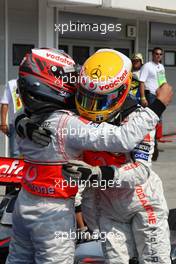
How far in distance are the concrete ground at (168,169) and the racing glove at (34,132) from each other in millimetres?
3883

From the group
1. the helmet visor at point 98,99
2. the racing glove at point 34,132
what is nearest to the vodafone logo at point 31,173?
the racing glove at point 34,132

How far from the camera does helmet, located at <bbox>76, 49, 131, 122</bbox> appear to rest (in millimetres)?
2510

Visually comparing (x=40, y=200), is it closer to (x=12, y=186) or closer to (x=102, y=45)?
(x=12, y=186)

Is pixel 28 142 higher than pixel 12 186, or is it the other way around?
pixel 28 142

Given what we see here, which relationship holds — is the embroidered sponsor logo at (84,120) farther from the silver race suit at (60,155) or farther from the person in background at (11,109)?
the person in background at (11,109)

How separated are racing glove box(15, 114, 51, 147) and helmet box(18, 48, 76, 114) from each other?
0.21ft

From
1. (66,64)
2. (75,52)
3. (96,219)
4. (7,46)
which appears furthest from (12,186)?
(75,52)

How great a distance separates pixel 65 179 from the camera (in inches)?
101

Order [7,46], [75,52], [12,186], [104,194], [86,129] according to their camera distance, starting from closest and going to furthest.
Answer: [86,129] → [104,194] → [12,186] → [7,46] → [75,52]

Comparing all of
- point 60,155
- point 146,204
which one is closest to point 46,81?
point 60,155

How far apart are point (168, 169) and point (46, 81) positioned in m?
6.28

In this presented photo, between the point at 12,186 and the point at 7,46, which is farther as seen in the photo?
the point at 7,46

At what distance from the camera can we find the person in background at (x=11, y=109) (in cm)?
580

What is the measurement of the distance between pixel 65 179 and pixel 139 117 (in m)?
0.44
